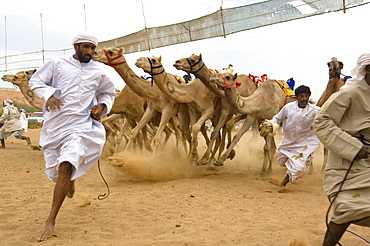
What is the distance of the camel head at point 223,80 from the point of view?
8711 mm

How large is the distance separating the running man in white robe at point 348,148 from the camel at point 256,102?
214 inches

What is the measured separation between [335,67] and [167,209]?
4.56 m

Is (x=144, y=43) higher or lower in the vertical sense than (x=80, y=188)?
higher

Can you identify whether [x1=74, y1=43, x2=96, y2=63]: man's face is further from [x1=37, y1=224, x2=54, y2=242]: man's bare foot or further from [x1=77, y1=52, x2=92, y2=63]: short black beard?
[x1=37, y1=224, x2=54, y2=242]: man's bare foot

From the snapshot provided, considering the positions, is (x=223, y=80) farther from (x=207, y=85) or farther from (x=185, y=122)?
(x=185, y=122)

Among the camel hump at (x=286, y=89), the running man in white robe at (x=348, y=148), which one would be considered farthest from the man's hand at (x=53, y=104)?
the camel hump at (x=286, y=89)

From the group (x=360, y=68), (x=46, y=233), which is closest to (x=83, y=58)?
(x=46, y=233)

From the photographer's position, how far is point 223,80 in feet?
28.8

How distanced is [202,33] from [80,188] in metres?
6.88

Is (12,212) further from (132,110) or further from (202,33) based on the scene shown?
(202,33)

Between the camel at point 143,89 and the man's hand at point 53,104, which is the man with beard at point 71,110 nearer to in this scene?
the man's hand at point 53,104

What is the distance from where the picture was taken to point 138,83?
966 centimetres

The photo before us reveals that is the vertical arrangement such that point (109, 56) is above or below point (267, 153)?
above

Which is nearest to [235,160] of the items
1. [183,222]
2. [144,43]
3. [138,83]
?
[138,83]
